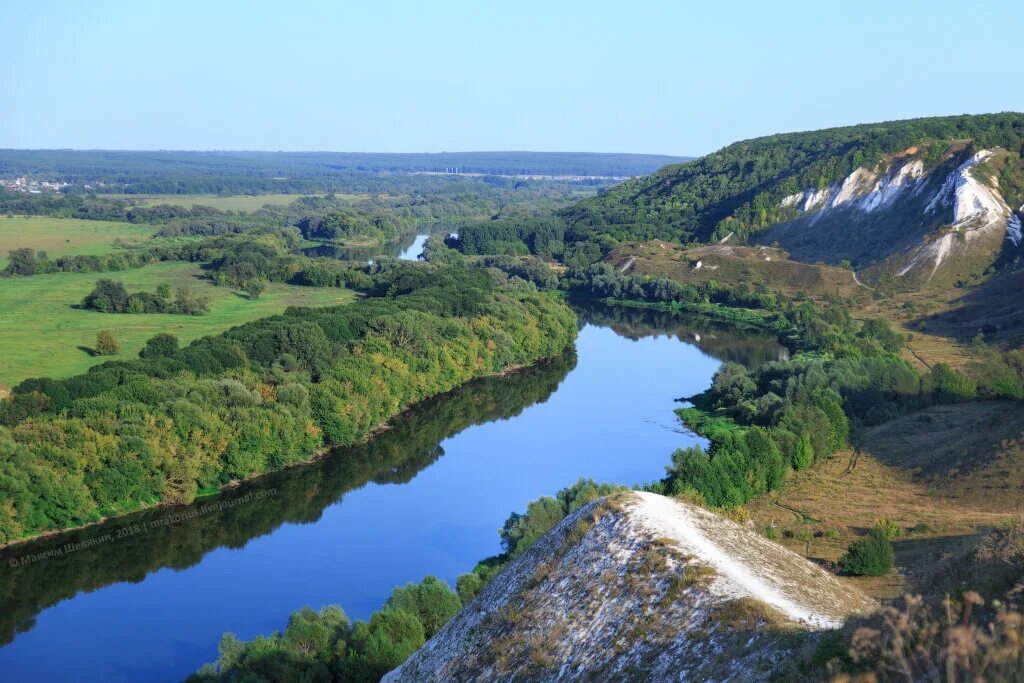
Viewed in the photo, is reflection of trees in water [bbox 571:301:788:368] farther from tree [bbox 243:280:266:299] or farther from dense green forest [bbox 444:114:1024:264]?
tree [bbox 243:280:266:299]

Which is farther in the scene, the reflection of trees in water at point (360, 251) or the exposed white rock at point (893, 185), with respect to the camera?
the reflection of trees in water at point (360, 251)

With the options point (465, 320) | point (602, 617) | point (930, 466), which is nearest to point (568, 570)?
point (602, 617)

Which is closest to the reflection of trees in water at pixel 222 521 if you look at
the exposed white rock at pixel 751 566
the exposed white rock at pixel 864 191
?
the exposed white rock at pixel 751 566

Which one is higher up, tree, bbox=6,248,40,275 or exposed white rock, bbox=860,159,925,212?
exposed white rock, bbox=860,159,925,212

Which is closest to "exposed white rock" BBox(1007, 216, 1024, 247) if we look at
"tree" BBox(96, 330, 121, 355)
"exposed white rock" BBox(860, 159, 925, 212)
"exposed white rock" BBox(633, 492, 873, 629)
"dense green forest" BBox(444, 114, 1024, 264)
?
"dense green forest" BBox(444, 114, 1024, 264)

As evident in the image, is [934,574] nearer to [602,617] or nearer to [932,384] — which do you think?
[602,617]

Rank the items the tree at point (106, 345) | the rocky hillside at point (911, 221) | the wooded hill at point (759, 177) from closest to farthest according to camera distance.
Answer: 1. the tree at point (106, 345)
2. the rocky hillside at point (911, 221)
3. the wooded hill at point (759, 177)

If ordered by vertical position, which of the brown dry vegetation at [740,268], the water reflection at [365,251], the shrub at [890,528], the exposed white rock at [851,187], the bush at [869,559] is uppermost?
the exposed white rock at [851,187]

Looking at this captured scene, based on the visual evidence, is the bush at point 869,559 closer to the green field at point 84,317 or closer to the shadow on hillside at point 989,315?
the green field at point 84,317
